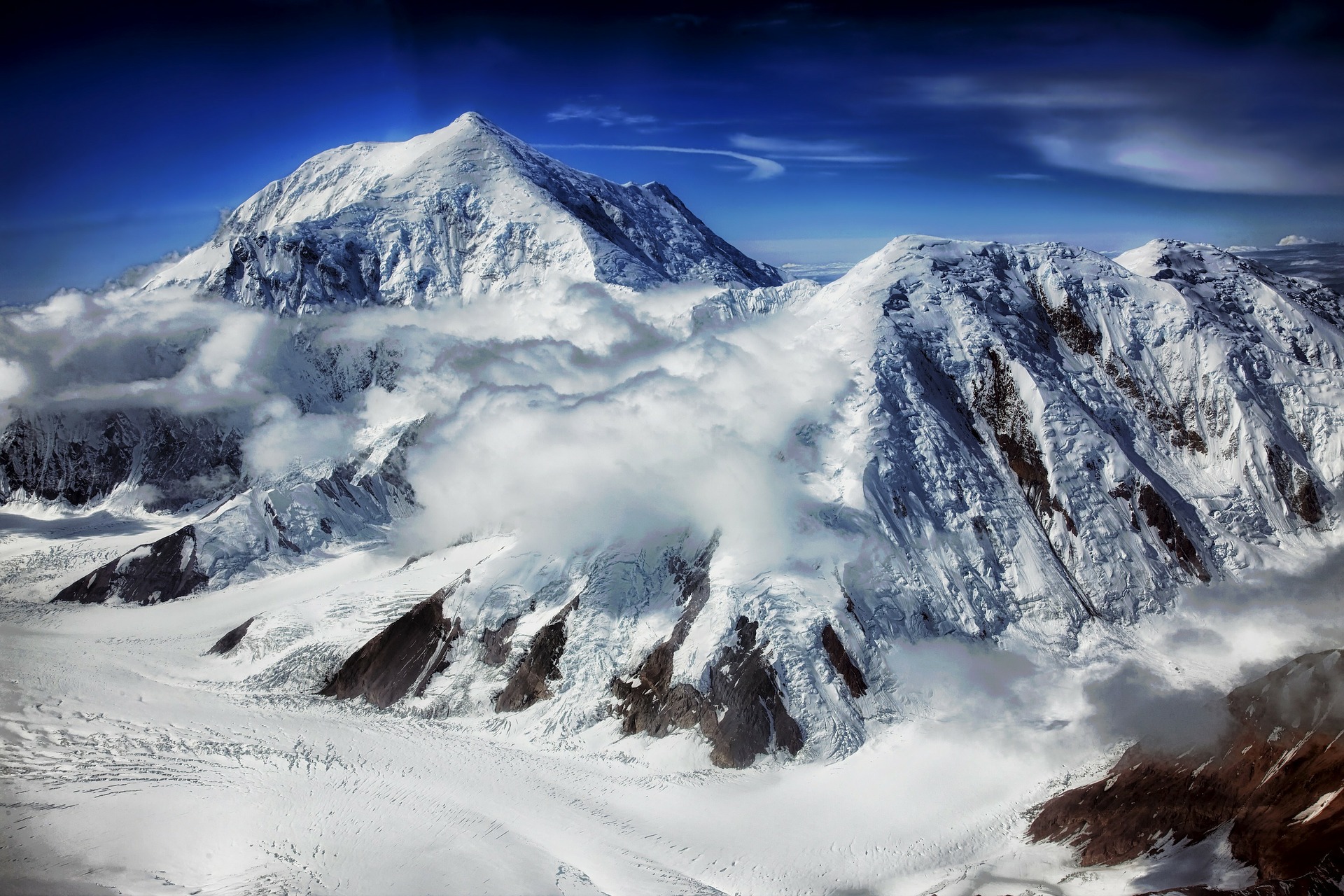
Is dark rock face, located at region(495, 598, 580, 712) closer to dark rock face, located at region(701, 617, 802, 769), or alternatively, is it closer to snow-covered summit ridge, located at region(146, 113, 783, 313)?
dark rock face, located at region(701, 617, 802, 769)

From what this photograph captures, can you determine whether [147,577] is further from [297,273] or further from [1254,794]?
[1254,794]

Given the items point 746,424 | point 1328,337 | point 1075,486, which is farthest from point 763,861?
point 1328,337

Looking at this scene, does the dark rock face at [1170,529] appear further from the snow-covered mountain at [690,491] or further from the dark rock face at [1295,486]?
the dark rock face at [1295,486]

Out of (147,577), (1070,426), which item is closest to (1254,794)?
(1070,426)

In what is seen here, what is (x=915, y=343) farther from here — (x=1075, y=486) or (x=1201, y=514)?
(x=1201, y=514)

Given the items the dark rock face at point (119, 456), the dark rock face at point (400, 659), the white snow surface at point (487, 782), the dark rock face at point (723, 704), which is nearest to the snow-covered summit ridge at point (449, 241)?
the dark rock face at point (119, 456)

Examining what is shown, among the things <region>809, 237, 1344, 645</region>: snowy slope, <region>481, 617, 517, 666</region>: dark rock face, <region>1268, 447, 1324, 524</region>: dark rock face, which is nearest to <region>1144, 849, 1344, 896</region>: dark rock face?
<region>809, 237, 1344, 645</region>: snowy slope
